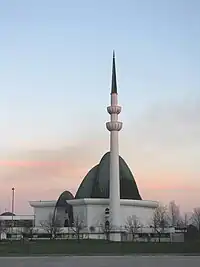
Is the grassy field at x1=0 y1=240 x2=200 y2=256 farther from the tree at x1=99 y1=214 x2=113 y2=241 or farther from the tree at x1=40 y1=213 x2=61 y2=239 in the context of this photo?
the tree at x1=40 y1=213 x2=61 y2=239

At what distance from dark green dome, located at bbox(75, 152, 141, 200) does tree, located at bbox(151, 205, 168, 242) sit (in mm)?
6131

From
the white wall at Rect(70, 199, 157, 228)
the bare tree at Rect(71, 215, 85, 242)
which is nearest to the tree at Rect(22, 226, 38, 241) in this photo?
the bare tree at Rect(71, 215, 85, 242)

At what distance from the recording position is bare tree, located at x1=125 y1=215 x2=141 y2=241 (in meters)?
97.2

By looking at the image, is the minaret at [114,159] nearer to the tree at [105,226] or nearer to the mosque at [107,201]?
the mosque at [107,201]

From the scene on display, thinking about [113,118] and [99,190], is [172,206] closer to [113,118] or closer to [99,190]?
[99,190]

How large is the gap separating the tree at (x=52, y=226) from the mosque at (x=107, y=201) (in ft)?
3.70

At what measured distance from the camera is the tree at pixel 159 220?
9870cm

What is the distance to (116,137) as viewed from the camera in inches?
3674

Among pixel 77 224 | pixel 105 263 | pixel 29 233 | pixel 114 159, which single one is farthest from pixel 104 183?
pixel 105 263

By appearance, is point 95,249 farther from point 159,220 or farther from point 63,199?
point 63,199

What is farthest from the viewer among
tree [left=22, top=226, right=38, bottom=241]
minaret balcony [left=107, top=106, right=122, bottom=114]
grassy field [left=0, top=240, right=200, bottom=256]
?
tree [left=22, top=226, right=38, bottom=241]

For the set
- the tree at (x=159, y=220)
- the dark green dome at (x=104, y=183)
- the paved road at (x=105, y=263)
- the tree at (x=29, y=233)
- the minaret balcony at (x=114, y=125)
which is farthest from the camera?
the dark green dome at (x=104, y=183)

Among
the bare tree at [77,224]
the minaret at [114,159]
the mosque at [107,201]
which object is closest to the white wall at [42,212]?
the mosque at [107,201]

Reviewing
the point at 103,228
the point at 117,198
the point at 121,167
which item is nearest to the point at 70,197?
the point at 121,167
